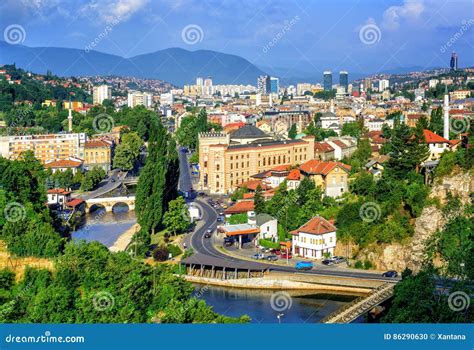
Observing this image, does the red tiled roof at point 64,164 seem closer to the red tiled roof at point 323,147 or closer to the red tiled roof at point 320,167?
the red tiled roof at point 323,147

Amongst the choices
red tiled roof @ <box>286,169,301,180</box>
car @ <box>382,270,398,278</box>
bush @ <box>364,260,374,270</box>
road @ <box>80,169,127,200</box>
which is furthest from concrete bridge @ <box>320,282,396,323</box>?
road @ <box>80,169,127,200</box>

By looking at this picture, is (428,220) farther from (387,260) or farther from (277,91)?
(277,91)

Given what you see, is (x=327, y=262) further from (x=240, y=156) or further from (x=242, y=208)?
(x=240, y=156)

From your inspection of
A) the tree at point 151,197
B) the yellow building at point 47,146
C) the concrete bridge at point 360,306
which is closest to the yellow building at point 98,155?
the yellow building at point 47,146

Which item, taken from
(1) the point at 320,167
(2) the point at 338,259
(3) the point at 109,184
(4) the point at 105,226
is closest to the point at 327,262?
(2) the point at 338,259

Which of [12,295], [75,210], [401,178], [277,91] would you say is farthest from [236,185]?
[277,91]

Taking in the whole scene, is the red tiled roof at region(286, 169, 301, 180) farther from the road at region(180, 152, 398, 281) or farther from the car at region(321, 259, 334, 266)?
the car at region(321, 259, 334, 266)
